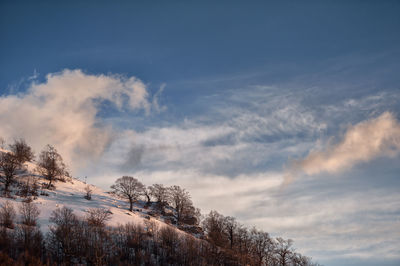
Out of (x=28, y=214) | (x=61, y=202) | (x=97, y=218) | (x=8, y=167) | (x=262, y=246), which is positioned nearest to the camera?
(x=28, y=214)

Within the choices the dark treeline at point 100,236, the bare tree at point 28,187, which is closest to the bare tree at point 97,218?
the dark treeline at point 100,236

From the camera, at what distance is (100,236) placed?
181 ft

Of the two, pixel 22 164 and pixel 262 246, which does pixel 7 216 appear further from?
pixel 262 246

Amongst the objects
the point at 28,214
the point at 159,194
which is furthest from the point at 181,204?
the point at 28,214

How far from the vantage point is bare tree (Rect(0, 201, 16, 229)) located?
4772 centimetres

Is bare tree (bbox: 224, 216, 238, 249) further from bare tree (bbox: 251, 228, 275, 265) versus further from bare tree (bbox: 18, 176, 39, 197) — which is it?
bare tree (bbox: 18, 176, 39, 197)

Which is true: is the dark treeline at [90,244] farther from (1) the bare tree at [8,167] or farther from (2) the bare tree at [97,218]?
(1) the bare tree at [8,167]

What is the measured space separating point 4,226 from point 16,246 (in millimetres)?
4974

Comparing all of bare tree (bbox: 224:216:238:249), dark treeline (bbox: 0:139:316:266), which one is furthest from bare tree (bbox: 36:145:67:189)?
bare tree (bbox: 224:216:238:249)

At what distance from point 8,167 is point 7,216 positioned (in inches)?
1221

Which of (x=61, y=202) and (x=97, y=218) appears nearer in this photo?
(x=97, y=218)

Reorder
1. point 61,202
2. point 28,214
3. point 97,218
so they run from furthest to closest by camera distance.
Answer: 1. point 61,202
2. point 97,218
3. point 28,214

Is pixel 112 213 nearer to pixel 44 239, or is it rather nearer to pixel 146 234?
pixel 146 234

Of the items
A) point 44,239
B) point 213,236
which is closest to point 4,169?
point 44,239
